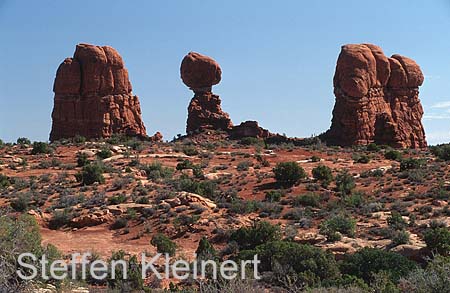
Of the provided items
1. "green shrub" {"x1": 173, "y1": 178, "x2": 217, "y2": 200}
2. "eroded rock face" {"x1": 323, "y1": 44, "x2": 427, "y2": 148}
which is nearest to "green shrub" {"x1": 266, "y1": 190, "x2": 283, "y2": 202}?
"green shrub" {"x1": 173, "y1": 178, "x2": 217, "y2": 200}

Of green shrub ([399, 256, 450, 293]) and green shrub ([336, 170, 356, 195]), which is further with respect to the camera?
green shrub ([336, 170, 356, 195])

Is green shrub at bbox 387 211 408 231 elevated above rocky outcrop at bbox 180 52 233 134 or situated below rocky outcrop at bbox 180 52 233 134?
below

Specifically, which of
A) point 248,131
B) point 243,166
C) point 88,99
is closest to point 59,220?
point 243,166

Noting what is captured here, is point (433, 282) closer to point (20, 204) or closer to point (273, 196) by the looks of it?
point (273, 196)

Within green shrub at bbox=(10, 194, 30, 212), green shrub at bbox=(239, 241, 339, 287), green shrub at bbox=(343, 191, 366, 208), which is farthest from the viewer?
green shrub at bbox=(343, 191, 366, 208)

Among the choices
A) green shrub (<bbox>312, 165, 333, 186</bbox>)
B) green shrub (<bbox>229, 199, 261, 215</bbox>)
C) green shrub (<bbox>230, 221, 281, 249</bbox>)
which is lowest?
green shrub (<bbox>230, 221, 281, 249</bbox>)

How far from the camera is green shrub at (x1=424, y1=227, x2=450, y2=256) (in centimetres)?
1281

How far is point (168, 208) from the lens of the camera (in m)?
18.5

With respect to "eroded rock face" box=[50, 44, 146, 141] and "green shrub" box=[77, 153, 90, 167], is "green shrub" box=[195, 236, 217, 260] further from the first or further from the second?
"eroded rock face" box=[50, 44, 146, 141]

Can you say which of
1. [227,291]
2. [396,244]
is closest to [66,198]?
[396,244]

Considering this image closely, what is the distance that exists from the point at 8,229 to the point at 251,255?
18.2ft

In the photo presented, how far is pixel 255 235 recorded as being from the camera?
14633mm

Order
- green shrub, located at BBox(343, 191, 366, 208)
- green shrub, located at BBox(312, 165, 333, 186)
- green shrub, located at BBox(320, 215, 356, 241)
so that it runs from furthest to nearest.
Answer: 1. green shrub, located at BBox(312, 165, 333, 186)
2. green shrub, located at BBox(343, 191, 366, 208)
3. green shrub, located at BBox(320, 215, 356, 241)

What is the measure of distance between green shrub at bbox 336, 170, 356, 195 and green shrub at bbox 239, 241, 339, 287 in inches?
383
